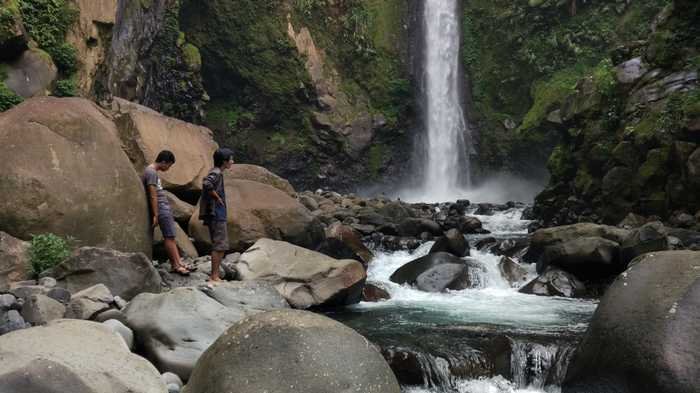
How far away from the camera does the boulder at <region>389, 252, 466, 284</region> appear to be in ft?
40.6

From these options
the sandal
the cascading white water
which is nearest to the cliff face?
the cascading white water

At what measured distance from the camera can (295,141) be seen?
30.3 meters

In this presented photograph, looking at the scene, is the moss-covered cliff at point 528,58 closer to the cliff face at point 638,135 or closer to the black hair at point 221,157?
the cliff face at point 638,135

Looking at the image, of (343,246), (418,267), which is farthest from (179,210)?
(418,267)

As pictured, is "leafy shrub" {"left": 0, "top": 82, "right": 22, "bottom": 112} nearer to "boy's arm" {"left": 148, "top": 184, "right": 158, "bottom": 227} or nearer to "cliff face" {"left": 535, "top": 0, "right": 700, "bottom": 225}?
"boy's arm" {"left": 148, "top": 184, "right": 158, "bottom": 227}

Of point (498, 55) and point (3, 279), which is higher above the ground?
point (498, 55)

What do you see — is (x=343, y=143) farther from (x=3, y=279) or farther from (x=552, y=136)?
(x=3, y=279)

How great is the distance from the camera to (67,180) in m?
8.51

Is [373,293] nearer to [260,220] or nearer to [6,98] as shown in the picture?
[260,220]

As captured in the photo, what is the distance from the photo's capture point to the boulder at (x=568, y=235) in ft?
42.8

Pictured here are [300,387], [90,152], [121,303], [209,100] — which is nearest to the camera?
[300,387]

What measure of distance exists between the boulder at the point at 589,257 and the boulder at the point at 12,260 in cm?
927

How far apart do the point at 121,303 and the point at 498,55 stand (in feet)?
89.1

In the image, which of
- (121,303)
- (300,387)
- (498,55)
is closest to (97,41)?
(121,303)
